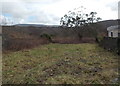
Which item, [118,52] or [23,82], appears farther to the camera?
[118,52]

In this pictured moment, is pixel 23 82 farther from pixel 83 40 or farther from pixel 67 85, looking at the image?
pixel 83 40

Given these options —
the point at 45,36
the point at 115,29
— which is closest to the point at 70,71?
the point at 115,29

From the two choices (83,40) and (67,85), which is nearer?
(67,85)

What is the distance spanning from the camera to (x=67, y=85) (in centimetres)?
479

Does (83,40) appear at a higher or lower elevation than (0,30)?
lower

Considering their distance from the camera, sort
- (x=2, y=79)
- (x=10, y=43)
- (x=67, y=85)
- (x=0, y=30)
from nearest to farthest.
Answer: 1. (x=67, y=85)
2. (x=2, y=79)
3. (x=10, y=43)
4. (x=0, y=30)

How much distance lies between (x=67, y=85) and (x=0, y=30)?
1988cm

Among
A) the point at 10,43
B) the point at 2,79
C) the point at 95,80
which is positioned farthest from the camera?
the point at 10,43

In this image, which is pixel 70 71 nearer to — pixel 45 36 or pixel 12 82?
pixel 12 82

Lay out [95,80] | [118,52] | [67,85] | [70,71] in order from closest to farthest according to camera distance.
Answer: [67,85]
[95,80]
[70,71]
[118,52]

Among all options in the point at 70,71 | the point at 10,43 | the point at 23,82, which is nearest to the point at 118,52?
the point at 70,71

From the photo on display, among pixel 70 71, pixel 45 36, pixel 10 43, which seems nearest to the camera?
pixel 70 71

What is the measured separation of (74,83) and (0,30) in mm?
19811

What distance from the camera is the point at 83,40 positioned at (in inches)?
1131
